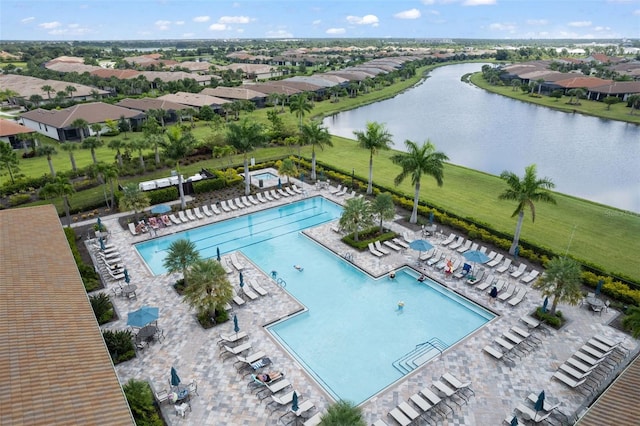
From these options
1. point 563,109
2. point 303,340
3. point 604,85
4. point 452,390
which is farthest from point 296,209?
point 604,85

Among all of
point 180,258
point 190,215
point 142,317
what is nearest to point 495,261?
point 180,258

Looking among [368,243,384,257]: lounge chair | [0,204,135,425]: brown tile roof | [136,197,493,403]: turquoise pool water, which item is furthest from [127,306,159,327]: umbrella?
[368,243,384,257]: lounge chair

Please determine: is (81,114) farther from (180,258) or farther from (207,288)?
(207,288)

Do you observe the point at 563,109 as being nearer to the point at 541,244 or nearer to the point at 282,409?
the point at 541,244

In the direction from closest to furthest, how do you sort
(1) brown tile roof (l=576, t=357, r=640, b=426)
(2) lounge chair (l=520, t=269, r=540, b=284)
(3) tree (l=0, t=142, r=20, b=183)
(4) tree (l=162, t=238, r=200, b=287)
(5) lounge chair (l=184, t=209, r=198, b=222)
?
(1) brown tile roof (l=576, t=357, r=640, b=426) < (4) tree (l=162, t=238, r=200, b=287) < (2) lounge chair (l=520, t=269, r=540, b=284) < (5) lounge chair (l=184, t=209, r=198, b=222) < (3) tree (l=0, t=142, r=20, b=183)

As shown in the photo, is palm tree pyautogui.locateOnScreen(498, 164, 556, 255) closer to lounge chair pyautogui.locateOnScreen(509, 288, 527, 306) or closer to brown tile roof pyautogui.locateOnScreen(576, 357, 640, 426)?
lounge chair pyautogui.locateOnScreen(509, 288, 527, 306)

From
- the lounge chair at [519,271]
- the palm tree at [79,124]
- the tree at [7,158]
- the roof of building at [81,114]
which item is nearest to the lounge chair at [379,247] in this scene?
the lounge chair at [519,271]
